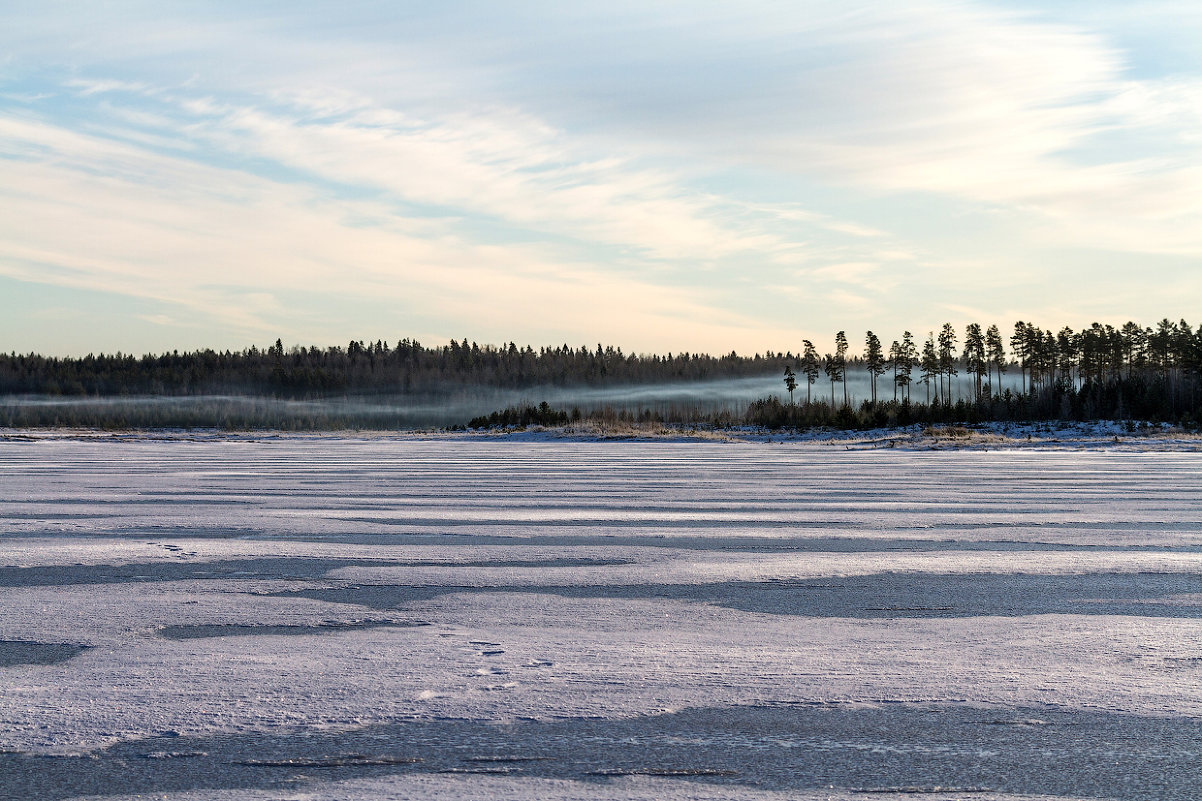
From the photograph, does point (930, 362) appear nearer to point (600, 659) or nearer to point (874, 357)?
point (874, 357)

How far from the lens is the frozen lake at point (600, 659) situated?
3271 millimetres

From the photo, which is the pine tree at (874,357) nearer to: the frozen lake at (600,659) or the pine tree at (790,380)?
the pine tree at (790,380)

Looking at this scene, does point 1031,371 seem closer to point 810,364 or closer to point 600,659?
point 810,364

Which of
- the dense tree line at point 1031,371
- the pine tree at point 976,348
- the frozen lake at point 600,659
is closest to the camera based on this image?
the frozen lake at point 600,659

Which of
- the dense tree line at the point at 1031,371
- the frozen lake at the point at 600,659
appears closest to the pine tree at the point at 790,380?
the dense tree line at the point at 1031,371

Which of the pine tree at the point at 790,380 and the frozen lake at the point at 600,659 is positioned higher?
the pine tree at the point at 790,380

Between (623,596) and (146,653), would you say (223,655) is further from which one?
(623,596)

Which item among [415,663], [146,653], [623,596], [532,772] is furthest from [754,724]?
[146,653]

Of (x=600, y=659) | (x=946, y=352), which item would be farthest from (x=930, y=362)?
→ (x=600, y=659)

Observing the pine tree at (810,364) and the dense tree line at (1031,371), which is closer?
the dense tree line at (1031,371)

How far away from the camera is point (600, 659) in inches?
178

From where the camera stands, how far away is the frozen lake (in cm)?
327

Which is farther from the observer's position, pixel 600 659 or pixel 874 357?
pixel 874 357

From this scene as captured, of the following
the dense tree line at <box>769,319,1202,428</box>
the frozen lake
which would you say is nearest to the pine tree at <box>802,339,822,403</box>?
→ the dense tree line at <box>769,319,1202,428</box>
